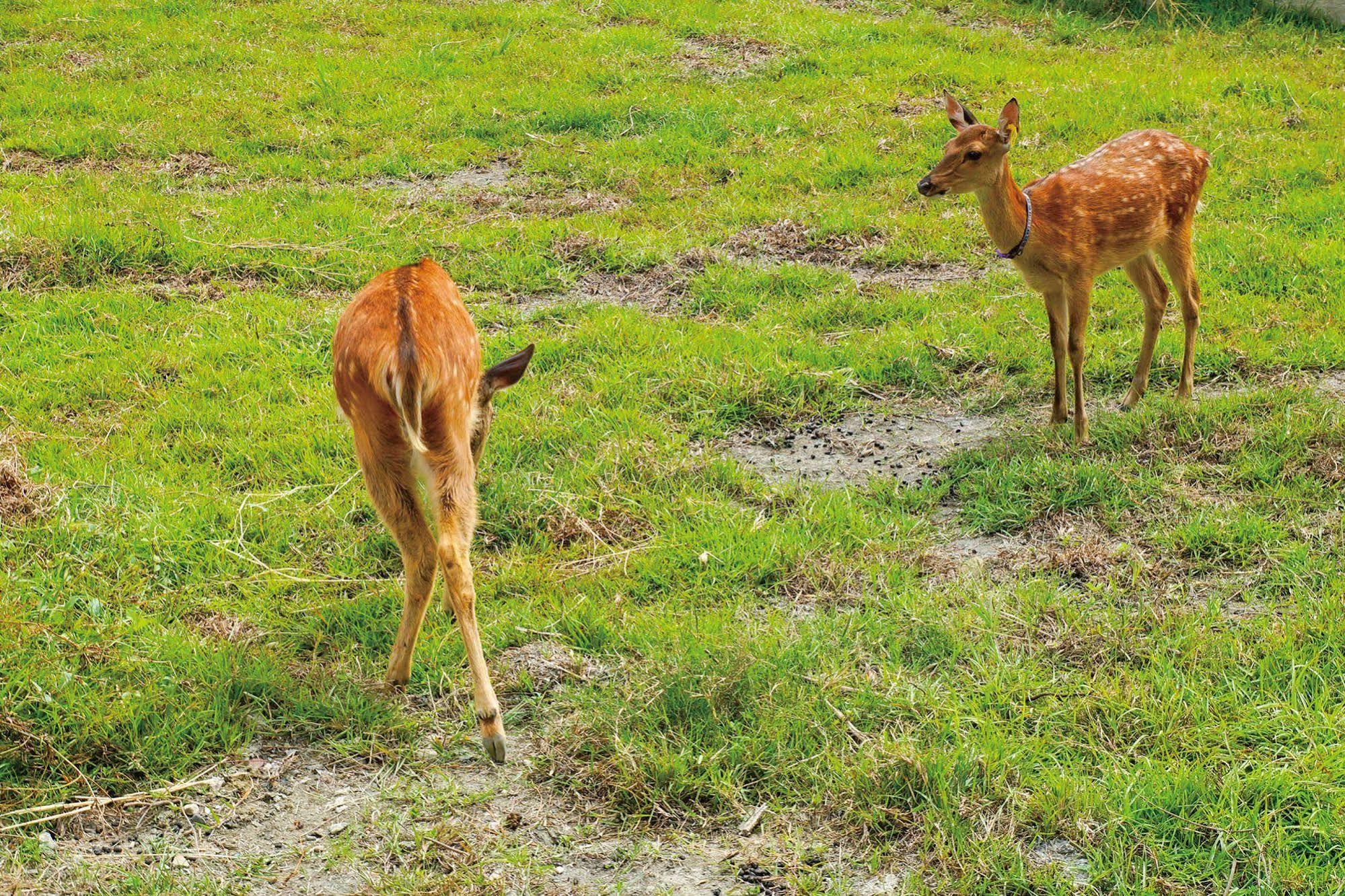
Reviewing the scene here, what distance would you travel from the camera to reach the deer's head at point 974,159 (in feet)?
18.6

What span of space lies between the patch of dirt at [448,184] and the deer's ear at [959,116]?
13.0 ft

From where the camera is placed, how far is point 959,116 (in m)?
6.02

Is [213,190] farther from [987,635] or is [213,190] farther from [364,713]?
[987,635]

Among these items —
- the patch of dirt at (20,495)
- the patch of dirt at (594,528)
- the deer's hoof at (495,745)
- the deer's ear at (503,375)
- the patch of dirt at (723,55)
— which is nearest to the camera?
the deer's hoof at (495,745)

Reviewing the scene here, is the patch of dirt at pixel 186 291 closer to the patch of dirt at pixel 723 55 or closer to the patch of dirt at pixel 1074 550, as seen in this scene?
the patch of dirt at pixel 1074 550

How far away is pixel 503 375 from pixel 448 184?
5539 mm

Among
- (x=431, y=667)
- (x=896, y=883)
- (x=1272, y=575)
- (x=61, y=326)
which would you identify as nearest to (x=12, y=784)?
(x=431, y=667)

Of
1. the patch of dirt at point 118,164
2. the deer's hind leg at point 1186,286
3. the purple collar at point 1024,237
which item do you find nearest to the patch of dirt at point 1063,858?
the purple collar at point 1024,237

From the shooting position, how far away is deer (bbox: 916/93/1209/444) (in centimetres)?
572

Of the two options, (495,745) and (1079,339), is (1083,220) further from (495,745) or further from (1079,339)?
(495,745)

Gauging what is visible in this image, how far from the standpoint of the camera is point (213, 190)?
917cm

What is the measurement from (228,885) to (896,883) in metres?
1.81

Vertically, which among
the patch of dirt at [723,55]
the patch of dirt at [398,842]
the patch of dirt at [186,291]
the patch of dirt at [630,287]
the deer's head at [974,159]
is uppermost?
the deer's head at [974,159]

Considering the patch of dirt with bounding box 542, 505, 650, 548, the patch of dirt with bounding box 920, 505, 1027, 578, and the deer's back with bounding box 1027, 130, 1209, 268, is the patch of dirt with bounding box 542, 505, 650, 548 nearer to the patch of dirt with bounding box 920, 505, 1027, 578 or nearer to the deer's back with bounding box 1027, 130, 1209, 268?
the patch of dirt with bounding box 920, 505, 1027, 578
